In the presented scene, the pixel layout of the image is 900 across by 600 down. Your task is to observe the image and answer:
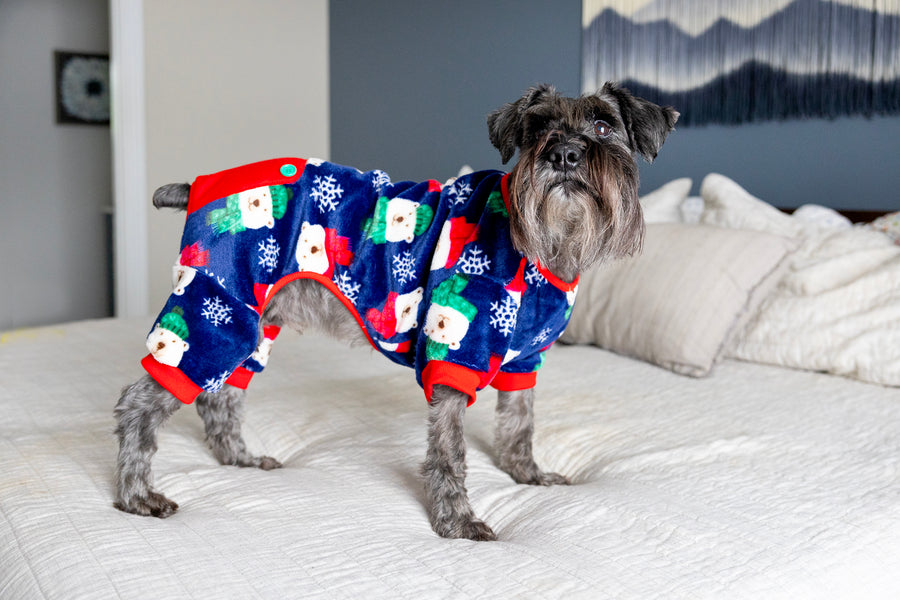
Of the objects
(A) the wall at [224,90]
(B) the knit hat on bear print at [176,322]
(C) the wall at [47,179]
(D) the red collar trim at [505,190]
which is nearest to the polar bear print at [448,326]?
(D) the red collar trim at [505,190]

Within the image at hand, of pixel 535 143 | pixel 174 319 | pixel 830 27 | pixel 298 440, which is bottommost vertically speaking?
pixel 298 440

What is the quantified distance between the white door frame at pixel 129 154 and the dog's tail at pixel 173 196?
10.00 feet

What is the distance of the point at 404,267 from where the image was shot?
150 cm

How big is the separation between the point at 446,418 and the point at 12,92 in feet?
17.3

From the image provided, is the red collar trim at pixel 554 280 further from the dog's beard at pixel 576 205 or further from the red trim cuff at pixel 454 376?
the red trim cuff at pixel 454 376

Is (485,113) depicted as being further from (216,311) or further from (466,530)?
(466,530)

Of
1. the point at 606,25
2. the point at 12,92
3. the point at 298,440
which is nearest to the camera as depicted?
the point at 298,440

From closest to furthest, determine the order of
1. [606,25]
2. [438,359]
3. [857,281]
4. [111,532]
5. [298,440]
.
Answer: [111,532] < [438,359] < [298,440] < [857,281] < [606,25]

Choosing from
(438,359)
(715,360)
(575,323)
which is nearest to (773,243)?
(715,360)

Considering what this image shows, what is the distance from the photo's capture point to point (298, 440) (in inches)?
70.5

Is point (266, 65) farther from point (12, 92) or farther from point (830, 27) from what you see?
point (830, 27)

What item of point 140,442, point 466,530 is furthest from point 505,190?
point 140,442

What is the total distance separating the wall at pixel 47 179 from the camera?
532 cm

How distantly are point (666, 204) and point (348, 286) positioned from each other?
5.06 ft
